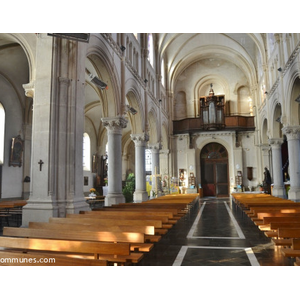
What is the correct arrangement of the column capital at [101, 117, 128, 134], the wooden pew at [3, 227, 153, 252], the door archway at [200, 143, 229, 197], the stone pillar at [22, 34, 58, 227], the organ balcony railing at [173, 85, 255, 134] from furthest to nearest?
the door archway at [200, 143, 229, 197] < the organ balcony railing at [173, 85, 255, 134] < the column capital at [101, 117, 128, 134] < the stone pillar at [22, 34, 58, 227] < the wooden pew at [3, 227, 153, 252]

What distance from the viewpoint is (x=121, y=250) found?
349 cm

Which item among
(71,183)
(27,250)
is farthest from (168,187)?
(27,250)

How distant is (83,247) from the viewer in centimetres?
358

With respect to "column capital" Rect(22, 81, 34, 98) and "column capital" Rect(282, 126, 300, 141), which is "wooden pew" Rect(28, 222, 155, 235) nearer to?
"column capital" Rect(22, 81, 34, 98)

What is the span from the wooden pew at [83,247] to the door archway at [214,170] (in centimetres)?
2192

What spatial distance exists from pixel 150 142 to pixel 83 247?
53.9 feet

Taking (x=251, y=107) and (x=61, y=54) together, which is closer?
(x=61, y=54)

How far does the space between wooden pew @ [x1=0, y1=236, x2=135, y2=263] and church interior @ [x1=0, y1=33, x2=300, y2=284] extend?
19 millimetres

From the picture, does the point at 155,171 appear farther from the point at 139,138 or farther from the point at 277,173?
the point at 277,173

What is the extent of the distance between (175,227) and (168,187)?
13.1 metres

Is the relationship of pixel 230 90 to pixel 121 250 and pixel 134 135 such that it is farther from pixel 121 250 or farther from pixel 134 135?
pixel 121 250

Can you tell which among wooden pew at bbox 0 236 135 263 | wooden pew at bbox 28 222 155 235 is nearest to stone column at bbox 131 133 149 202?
wooden pew at bbox 28 222 155 235

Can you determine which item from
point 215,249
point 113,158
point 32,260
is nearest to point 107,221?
point 215,249

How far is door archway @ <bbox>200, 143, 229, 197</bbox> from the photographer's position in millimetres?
24781
